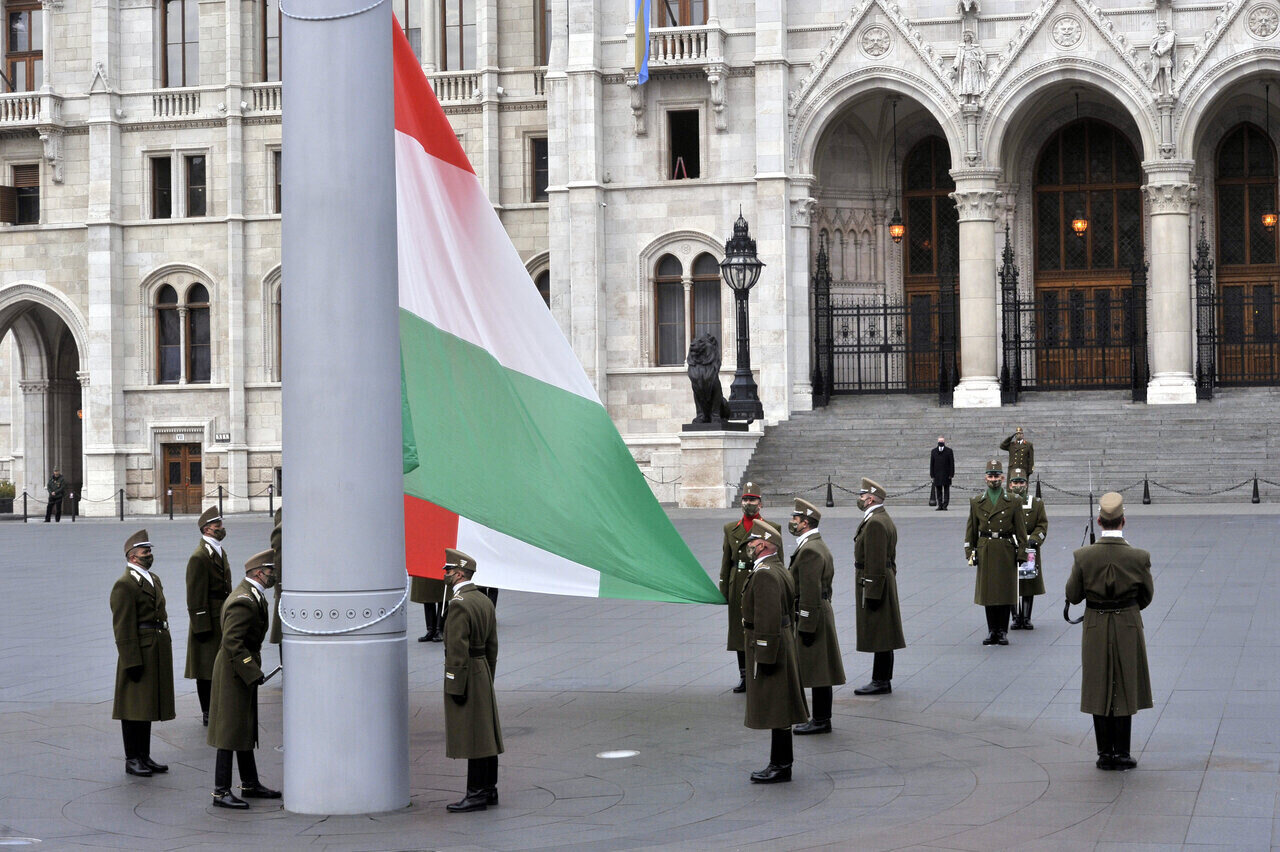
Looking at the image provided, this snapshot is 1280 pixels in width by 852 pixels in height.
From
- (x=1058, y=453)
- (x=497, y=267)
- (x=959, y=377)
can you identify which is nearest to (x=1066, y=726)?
(x=497, y=267)

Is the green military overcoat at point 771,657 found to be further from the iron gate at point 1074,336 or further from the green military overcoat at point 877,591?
the iron gate at point 1074,336

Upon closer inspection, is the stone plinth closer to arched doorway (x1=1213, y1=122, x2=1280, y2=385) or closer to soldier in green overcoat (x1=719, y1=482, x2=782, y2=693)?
arched doorway (x1=1213, y1=122, x2=1280, y2=385)

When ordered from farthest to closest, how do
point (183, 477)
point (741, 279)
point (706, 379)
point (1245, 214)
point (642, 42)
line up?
point (183, 477), point (1245, 214), point (642, 42), point (741, 279), point (706, 379)

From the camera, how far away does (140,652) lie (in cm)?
1029

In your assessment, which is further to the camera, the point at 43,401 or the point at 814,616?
the point at 43,401

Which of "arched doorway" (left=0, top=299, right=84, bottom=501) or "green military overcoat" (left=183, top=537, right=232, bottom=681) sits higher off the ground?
"arched doorway" (left=0, top=299, right=84, bottom=501)

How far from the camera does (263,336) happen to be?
42625 millimetres

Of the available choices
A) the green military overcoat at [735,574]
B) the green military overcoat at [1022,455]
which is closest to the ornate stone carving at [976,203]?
the green military overcoat at [1022,455]

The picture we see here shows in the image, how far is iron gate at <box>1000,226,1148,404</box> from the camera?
37.2m

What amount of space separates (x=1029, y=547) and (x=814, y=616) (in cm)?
506

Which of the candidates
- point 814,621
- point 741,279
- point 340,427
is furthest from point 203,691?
point 741,279

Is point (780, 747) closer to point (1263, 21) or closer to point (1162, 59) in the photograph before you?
point (1162, 59)

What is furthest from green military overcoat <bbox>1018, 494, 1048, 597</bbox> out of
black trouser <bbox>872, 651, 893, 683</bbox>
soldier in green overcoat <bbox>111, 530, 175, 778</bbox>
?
soldier in green overcoat <bbox>111, 530, 175, 778</bbox>

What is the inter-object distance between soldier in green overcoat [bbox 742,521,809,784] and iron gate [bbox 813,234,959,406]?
28.5 metres
